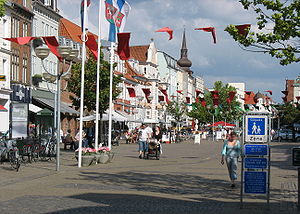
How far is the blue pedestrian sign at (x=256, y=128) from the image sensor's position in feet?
39.9

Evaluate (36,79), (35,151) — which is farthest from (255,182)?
(36,79)

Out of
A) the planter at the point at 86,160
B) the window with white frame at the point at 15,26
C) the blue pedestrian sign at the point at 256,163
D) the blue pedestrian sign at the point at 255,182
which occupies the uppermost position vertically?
the window with white frame at the point at 15,26

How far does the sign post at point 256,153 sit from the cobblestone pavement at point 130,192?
1.48 feet

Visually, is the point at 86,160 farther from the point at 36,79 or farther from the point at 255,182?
the point at 36,79

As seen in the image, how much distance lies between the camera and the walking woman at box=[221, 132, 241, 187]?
642 inches

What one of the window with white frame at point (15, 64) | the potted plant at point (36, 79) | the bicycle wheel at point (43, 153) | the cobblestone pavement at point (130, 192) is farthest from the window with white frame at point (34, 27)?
the cobblestone pavement at point (130, 192)

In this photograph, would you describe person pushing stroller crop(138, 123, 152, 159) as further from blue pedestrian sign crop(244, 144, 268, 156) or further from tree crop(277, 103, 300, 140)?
tree crop(277, 103, 300, 140)

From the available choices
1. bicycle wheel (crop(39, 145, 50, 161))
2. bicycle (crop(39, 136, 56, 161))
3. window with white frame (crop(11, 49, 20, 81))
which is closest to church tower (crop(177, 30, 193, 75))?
window with white frame (crop(11, 49, 20, 81))

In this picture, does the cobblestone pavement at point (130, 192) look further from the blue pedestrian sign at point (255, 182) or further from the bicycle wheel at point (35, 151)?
the bicycle wheel at point (35, 151)

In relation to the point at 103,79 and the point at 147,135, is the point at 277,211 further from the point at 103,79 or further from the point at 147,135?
the point at 103,79

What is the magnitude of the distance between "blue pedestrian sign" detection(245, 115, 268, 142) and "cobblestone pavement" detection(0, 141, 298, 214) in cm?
140

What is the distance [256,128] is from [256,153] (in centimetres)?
51

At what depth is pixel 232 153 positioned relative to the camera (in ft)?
54.3

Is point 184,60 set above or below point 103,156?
above
